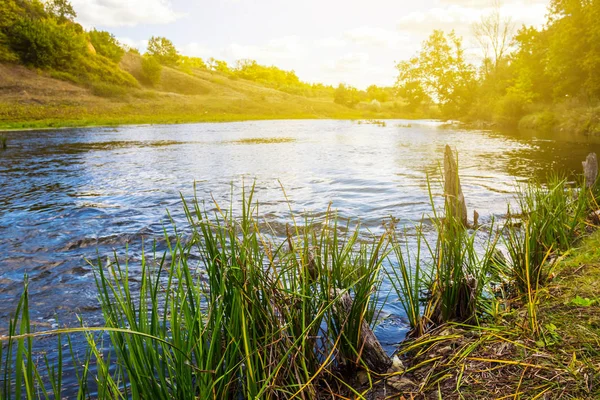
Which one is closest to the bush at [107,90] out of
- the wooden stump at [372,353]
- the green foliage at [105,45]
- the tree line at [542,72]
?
the green foliage at [105,45]

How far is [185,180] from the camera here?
435 inches

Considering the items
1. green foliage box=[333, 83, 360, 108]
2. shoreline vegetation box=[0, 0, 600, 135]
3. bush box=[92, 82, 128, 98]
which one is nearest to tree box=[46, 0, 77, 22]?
shoreline vegetation box=[0, 0, 600, 135]

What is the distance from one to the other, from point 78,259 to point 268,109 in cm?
5710

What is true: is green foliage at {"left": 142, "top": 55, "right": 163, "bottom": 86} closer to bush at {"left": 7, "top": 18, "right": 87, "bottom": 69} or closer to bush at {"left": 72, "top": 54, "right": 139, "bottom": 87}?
Answer: bush at {"left": 72, "top": 54, "right": 139, "bottom": 87}

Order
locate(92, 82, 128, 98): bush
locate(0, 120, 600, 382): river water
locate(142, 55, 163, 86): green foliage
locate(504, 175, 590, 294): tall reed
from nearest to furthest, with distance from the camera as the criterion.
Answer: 1. locate(504, 175, 590, 294): tall reed
2. locate(0, 120, 600, 382): river water
3. locate(92, 82, 128, 98): bush
4. locate(142, 55, 163, 86): green foliage

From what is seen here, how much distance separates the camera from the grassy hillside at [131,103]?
3324 centimetres

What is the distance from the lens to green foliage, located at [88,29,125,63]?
192 feet

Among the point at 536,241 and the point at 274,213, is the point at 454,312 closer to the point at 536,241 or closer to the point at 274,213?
the point at 536,241

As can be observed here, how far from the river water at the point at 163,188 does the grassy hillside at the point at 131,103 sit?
15.4 metres

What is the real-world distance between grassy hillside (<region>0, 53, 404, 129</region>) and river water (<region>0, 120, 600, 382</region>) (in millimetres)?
15378

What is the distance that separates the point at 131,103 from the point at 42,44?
10.3 metres

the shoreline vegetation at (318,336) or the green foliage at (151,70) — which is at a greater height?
the green foliage at (151,70)

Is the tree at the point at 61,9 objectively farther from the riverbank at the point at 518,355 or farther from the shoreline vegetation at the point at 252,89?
the riverbank at the point at 518,355

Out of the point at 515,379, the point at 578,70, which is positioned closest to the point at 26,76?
the point at 578,70
